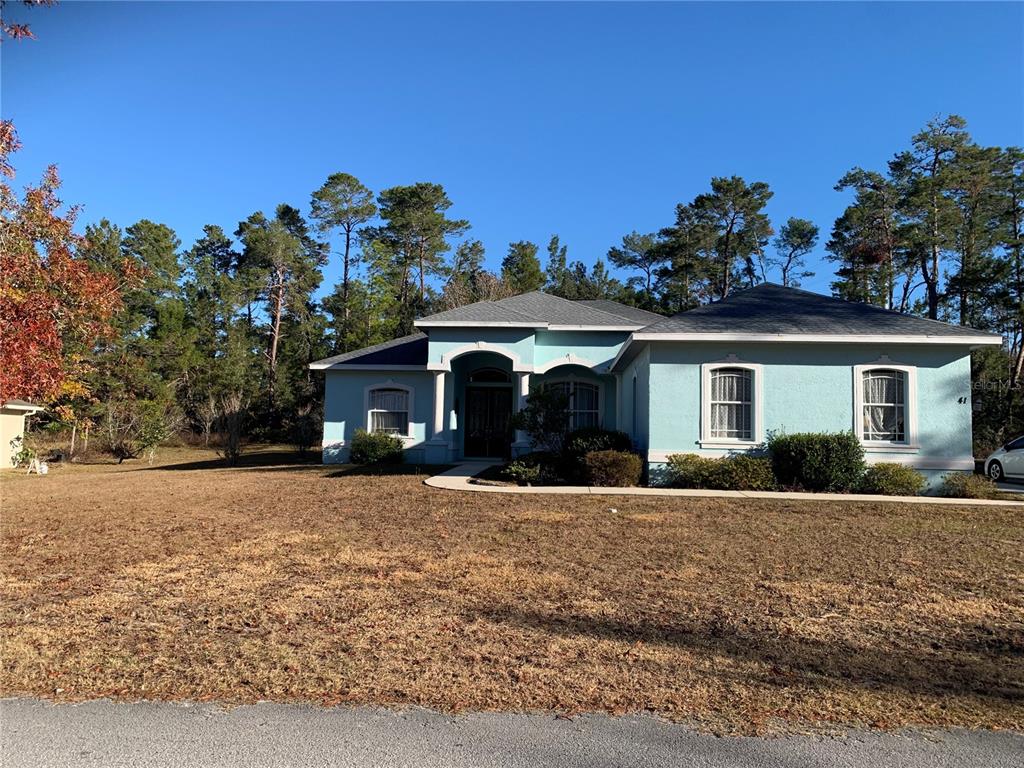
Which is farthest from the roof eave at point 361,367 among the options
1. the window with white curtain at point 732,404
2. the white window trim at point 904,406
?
the white window trim at point 904,406

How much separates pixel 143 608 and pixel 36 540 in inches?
164

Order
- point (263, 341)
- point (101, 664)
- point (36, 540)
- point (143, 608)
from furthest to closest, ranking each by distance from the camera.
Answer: point (263, 341)
point (36, 540)
point (143, 608)
point (101, 664)

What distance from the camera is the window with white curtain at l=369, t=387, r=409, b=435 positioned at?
835 inches

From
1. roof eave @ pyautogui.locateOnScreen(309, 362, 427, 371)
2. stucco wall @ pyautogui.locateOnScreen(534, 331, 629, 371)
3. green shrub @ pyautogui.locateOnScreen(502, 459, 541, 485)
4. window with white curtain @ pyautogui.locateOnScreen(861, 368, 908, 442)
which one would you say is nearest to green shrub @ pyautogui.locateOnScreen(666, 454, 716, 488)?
green shrub @ pyautogui.locateOnScreen(502, 459, 541, 485)

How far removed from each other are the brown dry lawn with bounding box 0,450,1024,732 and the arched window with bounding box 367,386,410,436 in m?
10.6

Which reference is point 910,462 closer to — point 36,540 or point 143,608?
point 143,608

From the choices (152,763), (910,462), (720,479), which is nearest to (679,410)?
(720,479)

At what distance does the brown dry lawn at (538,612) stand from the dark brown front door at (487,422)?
36.4 ft

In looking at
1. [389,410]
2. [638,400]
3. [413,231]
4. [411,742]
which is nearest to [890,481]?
[638,400]

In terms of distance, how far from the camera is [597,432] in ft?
49.6

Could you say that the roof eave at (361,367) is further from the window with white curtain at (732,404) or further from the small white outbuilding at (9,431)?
the small white outbuilding at (9,431)

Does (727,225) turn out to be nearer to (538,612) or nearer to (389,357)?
(389,357)

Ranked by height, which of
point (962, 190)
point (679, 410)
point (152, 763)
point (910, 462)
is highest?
point (962, 190)

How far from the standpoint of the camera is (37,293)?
7.55 meters
